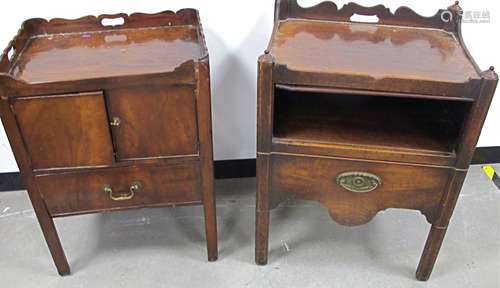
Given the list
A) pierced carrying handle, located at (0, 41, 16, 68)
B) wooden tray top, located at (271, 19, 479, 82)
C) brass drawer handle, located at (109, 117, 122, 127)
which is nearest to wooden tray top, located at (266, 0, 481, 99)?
wooden tray top, located at (271, 19, 479, 82)

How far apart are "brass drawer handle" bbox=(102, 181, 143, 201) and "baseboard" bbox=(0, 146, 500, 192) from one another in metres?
0.54

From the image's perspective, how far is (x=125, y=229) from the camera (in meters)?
1.54

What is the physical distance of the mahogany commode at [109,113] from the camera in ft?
3.39

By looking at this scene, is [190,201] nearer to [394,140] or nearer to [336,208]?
[336,208]

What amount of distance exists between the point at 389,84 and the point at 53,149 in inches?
30.5

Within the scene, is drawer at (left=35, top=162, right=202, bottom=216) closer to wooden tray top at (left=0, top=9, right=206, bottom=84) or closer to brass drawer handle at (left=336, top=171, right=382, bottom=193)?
wooden tray top at (left=0, top=9, right=206, bottom=84)

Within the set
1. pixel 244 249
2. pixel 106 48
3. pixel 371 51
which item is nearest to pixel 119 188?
pixel 106 48

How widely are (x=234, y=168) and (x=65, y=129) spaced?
781 millimetres

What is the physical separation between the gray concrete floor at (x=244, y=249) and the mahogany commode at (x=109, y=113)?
0.19m

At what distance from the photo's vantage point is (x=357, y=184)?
117cm

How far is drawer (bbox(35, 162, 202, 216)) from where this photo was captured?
117cm

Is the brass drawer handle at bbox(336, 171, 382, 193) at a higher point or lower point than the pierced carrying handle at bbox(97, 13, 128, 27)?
lower

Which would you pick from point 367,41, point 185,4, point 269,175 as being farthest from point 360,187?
point 185,4

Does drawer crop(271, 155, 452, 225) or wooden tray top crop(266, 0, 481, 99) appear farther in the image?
drawer crop(271, 155, 452, 225)
